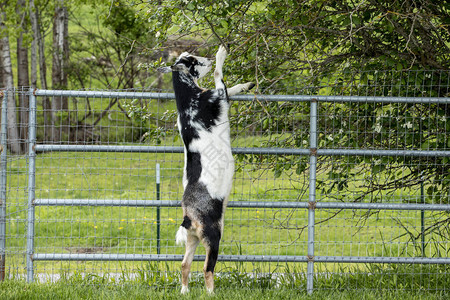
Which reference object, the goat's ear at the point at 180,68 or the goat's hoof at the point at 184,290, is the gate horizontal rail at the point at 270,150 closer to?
the goat's ear at the point at 180,68

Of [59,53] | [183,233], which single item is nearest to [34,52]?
[59,53]

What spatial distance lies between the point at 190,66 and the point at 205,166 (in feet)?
2.96

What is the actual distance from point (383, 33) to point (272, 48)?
3.75 feet

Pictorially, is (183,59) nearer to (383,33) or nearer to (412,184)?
(383,33)

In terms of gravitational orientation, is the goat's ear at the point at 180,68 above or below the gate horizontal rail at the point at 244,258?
above

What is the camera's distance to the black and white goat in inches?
192

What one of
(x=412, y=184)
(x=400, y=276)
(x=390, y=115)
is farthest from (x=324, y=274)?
(x=390, y=115)

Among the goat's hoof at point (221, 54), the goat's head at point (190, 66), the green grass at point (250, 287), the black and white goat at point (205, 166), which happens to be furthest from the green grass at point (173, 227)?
the goat's hoof at point (221, 54)

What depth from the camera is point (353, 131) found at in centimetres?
542

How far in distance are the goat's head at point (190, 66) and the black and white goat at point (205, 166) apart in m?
0.01

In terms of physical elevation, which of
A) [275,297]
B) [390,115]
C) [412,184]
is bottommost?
[275,297]

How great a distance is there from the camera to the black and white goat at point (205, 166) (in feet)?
16.0

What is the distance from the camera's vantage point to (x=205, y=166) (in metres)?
4.89

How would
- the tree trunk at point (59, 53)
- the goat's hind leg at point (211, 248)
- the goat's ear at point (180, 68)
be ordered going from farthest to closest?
the tree trunk at point (59, 53) → the goat's ear at point (180, 68) → the goat's hind leg at point (211, 248)
